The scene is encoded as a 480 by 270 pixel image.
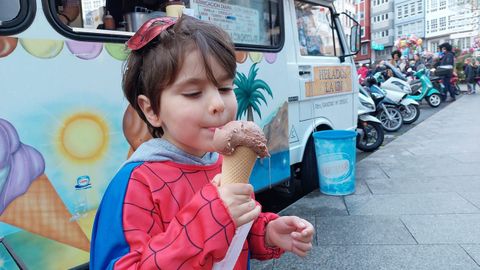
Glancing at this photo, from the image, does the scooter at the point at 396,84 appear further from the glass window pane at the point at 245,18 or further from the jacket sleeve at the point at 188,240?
the jacket sleeve at the point at 188,240

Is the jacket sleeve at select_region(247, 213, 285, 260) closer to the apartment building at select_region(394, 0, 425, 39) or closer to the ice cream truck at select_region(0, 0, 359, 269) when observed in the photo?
the ice cream truck at select_region(0, 0, 359, 269)

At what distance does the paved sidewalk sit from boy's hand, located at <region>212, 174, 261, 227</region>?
2166 mm

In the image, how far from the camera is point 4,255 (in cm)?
180

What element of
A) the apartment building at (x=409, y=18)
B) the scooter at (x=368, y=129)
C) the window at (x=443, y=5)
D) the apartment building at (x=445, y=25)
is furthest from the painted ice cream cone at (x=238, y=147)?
the apartment building at (x=409, y=18)

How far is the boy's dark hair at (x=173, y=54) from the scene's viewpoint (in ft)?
3.40

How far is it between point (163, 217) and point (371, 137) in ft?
20.2

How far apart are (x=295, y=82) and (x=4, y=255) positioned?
9.01 feet

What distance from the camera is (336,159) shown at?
4184 millimetres

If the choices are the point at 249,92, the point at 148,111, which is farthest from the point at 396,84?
the point at 148,111

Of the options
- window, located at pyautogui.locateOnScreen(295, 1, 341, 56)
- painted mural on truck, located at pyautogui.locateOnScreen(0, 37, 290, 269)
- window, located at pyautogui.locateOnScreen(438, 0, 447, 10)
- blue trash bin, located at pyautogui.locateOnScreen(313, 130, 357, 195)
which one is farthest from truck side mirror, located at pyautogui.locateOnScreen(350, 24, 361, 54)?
window, located at pyautogui.locateOnScreen(438, 0, 447, 10)

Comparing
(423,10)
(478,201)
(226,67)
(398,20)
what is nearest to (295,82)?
(478,201)

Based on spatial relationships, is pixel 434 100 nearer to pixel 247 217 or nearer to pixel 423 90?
pixel 423 90

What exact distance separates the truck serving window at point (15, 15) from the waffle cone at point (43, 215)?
71cm

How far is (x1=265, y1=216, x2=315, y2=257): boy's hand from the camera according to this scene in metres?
1.14
